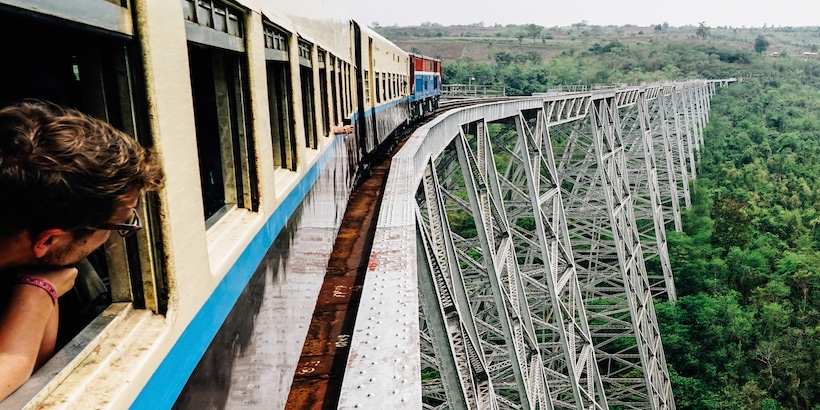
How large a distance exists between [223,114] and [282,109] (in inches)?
31.6

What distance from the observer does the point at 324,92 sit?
3609mm

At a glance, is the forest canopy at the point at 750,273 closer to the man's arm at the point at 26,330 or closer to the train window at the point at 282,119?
the train window at the point at 282,119

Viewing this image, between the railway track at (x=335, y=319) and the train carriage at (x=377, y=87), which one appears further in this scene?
the train carriage at (x=377, y=87)

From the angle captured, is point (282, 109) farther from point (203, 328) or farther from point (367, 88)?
point (367, 88)

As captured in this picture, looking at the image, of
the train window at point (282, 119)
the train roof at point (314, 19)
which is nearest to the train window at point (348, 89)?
the train roof at point (314, 19)

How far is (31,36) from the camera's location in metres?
0.99

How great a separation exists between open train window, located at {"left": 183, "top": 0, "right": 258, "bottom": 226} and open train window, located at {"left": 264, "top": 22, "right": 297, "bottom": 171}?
1.82ft

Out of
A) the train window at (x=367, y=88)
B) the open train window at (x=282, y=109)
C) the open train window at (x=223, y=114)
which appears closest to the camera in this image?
the open train window at (x=223, y=114)

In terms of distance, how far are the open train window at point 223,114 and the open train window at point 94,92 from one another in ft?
1.51

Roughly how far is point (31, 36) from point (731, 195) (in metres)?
30.1

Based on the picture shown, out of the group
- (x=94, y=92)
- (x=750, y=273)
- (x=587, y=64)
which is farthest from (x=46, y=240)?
Result: (x=587, y=64)

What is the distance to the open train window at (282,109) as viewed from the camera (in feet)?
7.70

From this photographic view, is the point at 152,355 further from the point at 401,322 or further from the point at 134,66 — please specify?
the point at 401,322

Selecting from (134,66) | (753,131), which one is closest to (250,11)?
(134,66)
